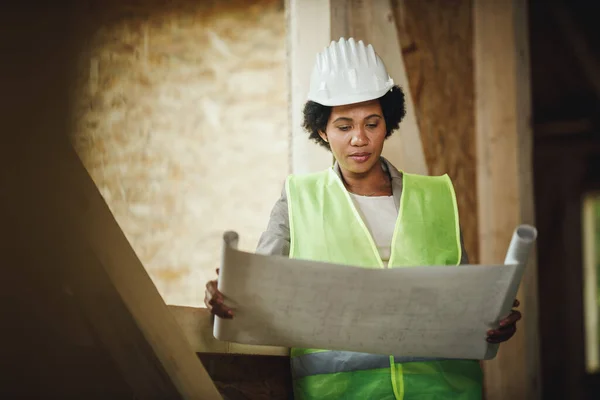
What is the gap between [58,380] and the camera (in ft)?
4.59

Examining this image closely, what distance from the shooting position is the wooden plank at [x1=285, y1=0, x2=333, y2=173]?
297 centimetres

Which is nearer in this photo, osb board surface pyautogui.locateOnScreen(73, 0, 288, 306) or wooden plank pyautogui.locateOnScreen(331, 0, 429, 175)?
wooden plank pyautogui.locateOnScreen(331, 0, 429, 175)

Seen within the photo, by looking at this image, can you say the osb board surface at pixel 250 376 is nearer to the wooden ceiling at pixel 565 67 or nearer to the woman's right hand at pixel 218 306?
the woman's right hand at pixel 218 306

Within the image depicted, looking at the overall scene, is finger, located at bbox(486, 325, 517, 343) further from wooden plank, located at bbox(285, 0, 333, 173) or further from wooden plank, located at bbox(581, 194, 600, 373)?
wooden plank, located at bbox(581, 194, 600, 373)

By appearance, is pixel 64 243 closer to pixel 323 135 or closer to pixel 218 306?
pixel 218 306

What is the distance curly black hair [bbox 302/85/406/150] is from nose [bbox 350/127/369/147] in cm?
13

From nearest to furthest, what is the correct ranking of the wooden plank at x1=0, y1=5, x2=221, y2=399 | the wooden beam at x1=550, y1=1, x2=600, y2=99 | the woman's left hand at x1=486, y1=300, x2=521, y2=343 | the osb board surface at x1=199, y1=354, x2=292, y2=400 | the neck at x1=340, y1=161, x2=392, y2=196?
the wooden plank at x1=0, y1=5, x2=221, y2=399 < the woman's left hand at x1=486, y1=300, x2=521, y2=343 < the osb board surface at x1=199, y1=354, x2=292, y2=400 < the neck at x1=340, y1=161, x2=392, y2=196 < the wooden beam at x1=550, y1=1, x2=600, y2=99

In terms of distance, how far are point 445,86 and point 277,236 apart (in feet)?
5.19

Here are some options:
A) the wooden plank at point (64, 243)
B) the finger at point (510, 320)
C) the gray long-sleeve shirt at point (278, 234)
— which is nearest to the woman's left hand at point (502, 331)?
the finger at point (510, 320)

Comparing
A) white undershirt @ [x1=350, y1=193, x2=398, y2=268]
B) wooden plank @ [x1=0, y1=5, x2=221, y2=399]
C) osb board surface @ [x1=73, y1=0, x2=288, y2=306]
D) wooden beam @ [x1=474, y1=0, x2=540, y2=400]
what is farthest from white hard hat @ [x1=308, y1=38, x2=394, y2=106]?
wooden beam @ [x1=474, y1=0, x2=540, y2=400]

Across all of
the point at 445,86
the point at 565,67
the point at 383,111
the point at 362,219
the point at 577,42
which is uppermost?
the point at 577,42

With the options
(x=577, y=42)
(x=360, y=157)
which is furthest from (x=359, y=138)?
(x=577, y=42)

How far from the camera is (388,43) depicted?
315 cm

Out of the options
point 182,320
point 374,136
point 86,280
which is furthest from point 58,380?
point 374,136
